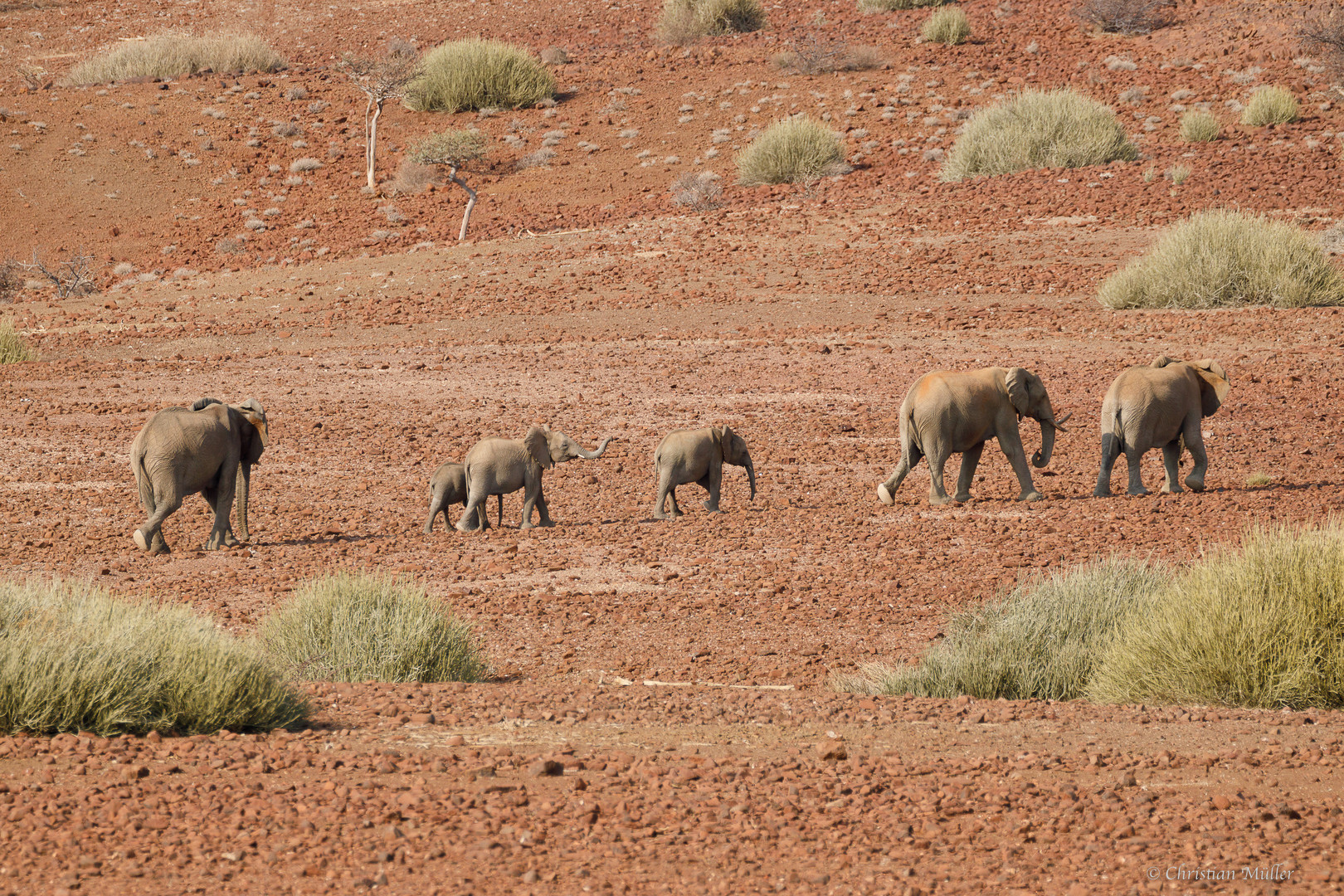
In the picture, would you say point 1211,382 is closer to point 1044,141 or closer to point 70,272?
point 1044,141

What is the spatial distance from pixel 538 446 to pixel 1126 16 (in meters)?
31.0

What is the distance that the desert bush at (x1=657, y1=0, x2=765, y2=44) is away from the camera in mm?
43312

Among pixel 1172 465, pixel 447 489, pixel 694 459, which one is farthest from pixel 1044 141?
pixel 447 489

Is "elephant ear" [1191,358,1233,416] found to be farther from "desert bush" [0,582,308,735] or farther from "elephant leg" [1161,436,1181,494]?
"desert bush" [0,582,308,735]

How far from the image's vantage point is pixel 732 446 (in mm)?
12922

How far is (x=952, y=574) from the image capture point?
34.8 ft

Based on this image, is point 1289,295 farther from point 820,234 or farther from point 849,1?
point 849,1

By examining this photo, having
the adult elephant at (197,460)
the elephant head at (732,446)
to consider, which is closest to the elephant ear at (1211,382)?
the elephant head at (732,446)

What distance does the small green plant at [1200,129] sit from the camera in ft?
99.8

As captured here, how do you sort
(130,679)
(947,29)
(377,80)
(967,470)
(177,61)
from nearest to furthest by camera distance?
(130,679), (967,470), (377,80), (947,29), (177,61)

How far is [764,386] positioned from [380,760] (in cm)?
1309

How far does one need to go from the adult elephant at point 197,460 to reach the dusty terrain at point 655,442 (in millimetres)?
520

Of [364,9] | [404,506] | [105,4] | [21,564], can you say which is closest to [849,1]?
[364,9]

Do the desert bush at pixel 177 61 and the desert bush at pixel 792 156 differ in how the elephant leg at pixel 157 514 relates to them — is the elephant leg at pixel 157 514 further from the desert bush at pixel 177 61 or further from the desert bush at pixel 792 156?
the desert bush at pixel 177 61
